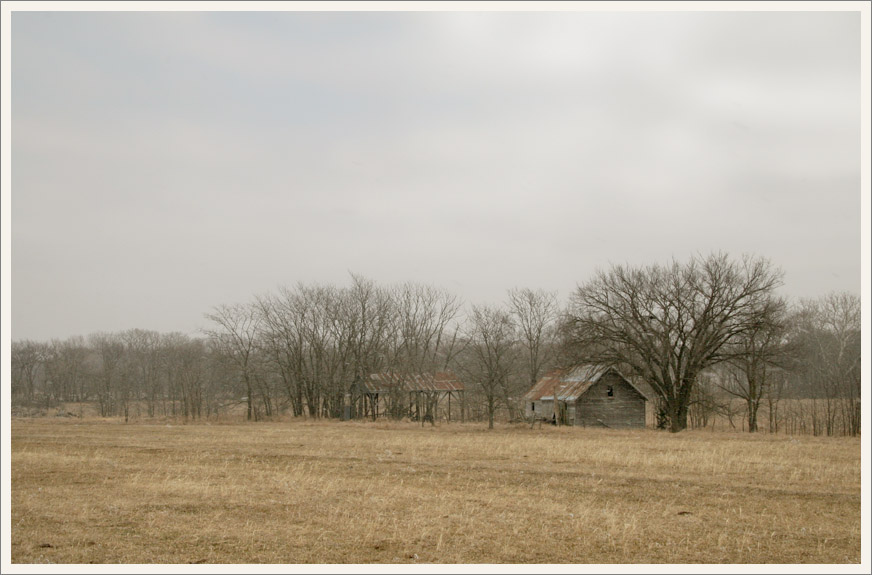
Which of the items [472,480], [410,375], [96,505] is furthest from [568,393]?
[96,505]

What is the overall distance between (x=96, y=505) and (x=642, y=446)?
1807cm

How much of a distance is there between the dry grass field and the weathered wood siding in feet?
59.0

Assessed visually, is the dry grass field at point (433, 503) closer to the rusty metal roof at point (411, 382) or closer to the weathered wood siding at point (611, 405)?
the weathered wood siding at point (611, 405)

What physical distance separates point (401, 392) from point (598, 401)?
13050 mm

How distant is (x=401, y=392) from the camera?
4722 cm

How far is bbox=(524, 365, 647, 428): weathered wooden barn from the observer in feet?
138

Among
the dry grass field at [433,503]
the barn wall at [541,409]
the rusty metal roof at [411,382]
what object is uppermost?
the dry grass field at [433,503]

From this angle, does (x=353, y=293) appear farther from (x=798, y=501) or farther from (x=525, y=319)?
(x=798, y=501)

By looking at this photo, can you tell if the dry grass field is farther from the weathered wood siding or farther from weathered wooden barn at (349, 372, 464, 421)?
weathered wooden barn at (349, 372, 464, 421)

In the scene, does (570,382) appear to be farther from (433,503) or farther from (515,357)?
(433,503)

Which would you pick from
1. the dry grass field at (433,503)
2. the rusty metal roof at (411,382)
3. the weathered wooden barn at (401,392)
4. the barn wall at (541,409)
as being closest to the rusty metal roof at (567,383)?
the barn wall at (541,409)

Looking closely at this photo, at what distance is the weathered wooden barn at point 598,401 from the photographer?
4197 centimetres

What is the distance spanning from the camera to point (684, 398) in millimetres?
37062

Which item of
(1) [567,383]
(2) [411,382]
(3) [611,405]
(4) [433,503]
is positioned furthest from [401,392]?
(4) [433,503]
